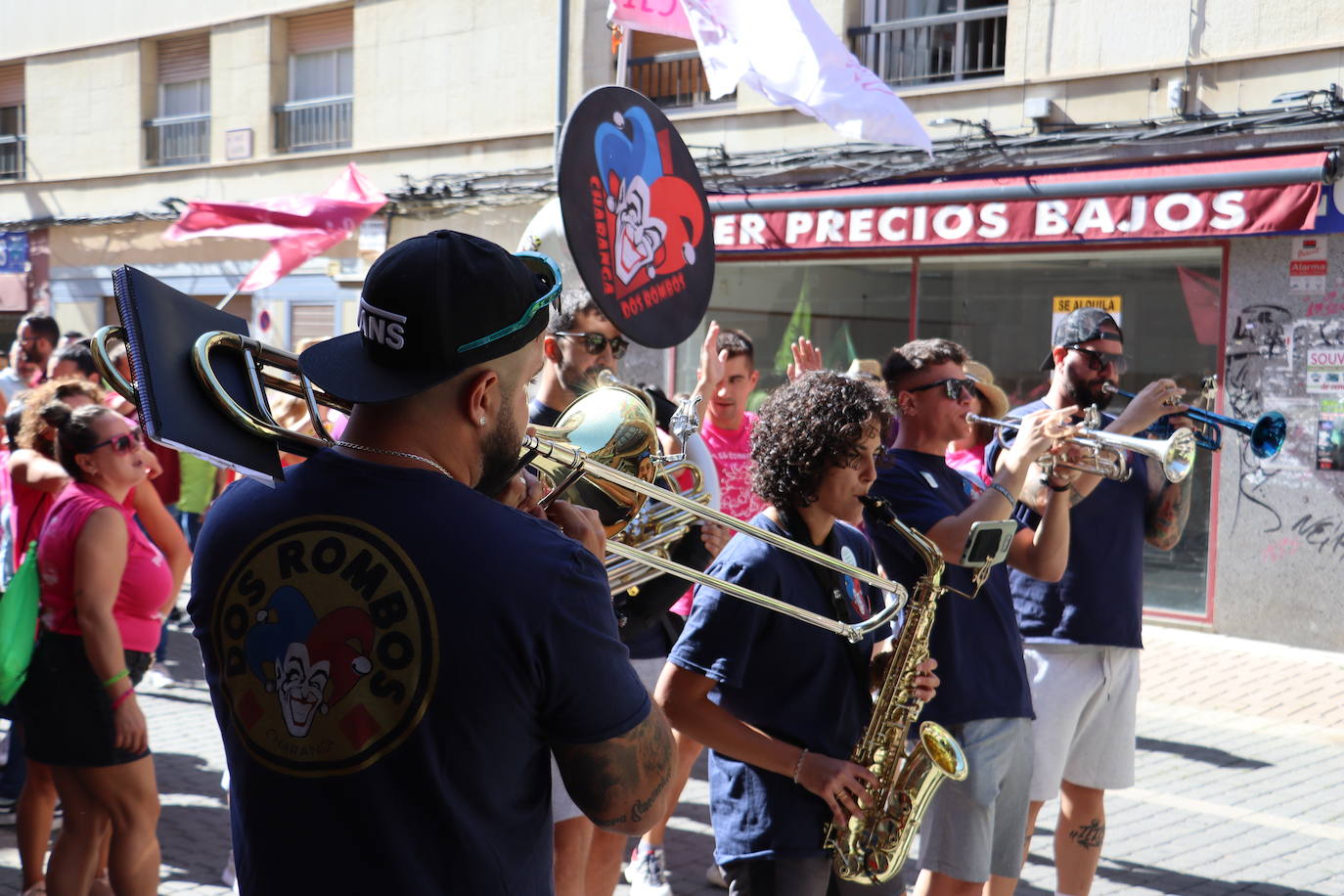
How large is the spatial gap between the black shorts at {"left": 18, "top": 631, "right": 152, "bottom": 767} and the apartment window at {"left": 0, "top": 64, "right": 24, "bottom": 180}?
1603 centimetres

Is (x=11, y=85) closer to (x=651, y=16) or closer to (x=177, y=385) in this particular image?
(x=651, y=16)

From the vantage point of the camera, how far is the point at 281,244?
40.2 feet

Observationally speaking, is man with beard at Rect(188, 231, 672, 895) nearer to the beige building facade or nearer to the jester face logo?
the jester face logo

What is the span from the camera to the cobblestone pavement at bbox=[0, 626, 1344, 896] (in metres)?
4.98

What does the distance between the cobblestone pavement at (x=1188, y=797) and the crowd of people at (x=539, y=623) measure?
0.60m

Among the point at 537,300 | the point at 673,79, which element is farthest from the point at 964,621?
the point at 673,79

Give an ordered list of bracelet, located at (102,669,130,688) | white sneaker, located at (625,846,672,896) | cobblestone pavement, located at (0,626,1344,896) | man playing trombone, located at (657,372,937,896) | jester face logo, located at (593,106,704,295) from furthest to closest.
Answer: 1. cobblestone pavement, located at (0,626,1344,896)
2. white sneaker, located at (625,846,672,896)
3. bracelet, located at (102,669,130,688)
4. jester face logo, located at (593,106,704,295)
5. man playing trombone, located at (657,372,937,896)

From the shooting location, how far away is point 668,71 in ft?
42.2

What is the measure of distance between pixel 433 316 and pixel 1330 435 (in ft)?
28.4

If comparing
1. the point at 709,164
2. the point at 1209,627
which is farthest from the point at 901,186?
the point at 1209,627

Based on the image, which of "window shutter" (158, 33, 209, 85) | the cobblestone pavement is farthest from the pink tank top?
"window shutter" (158, 33, 209, 85)

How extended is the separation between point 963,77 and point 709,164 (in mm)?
2358

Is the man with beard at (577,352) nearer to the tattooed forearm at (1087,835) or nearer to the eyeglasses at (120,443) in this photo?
the eyeglasses at (120,443)

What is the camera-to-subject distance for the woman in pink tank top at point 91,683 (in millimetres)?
3879
